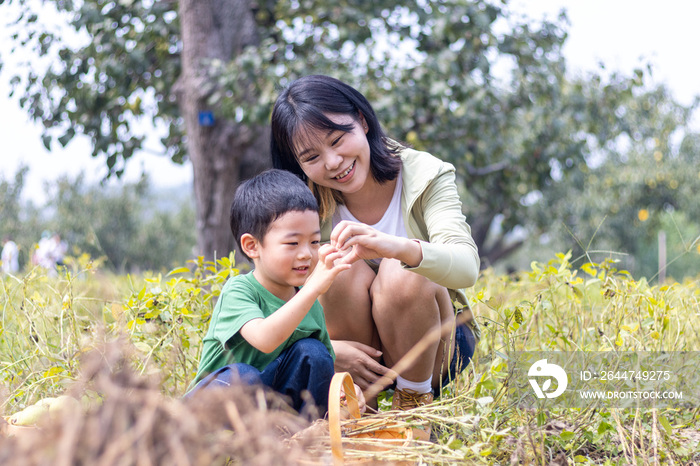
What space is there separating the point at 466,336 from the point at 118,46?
3948 millimetres

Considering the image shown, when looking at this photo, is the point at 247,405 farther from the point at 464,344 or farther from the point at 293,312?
the point at 464,344

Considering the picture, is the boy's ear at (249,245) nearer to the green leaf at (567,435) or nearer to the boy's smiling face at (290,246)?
the boy's smiling face at (290,246)

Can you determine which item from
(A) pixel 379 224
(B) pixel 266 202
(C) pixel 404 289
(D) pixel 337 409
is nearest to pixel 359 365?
(C) pixel 404 289

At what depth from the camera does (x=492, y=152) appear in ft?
21.3

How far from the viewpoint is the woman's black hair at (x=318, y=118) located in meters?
1.97

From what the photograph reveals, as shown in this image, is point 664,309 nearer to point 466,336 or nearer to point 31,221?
point 466,336

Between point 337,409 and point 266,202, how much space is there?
2.28 ft

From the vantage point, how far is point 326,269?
5.07 ft

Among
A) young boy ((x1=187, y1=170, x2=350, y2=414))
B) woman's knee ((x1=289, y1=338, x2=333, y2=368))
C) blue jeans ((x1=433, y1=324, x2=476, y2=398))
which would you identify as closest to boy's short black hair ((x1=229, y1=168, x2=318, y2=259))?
young boy ((x1=187, y1=170, x2=350, y2=414))

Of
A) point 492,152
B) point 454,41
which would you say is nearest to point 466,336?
point 454,41

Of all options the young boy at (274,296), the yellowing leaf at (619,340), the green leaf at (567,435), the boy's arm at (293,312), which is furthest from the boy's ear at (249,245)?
the yellowing leaf at (619,340)

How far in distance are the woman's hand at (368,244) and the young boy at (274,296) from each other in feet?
0.15

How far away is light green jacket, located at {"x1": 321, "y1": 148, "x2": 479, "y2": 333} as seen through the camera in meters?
1.72

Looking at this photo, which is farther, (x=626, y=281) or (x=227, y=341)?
(x=626, y=281)
